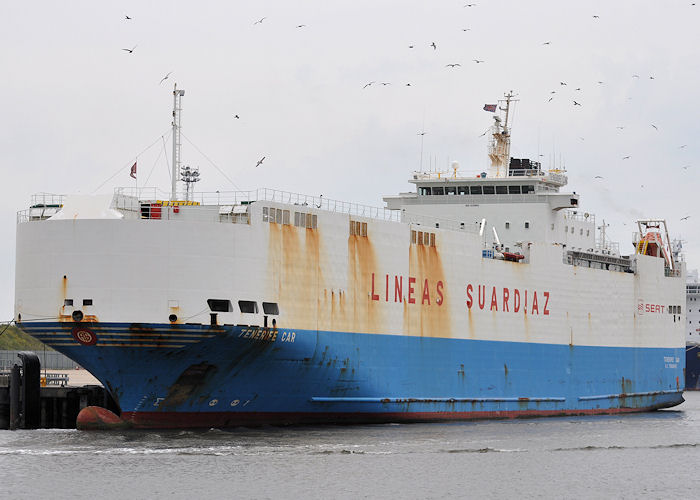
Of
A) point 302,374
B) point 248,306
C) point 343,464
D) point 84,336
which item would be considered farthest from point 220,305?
point 343,464

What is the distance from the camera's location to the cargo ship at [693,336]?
7812cm

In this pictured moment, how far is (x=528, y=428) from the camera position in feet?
120

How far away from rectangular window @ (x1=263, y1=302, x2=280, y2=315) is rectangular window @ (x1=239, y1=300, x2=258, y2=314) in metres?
0.31

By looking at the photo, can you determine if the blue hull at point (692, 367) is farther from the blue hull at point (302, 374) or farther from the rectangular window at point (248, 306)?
the rectangular window at point (248, 306)

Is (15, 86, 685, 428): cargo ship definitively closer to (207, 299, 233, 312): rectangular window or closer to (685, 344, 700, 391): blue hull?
(207, 299, 233, 312): rectangular window

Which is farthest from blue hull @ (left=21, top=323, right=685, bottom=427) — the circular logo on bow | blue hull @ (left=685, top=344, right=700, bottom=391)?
blue hull @ (left=685, top=344, right=700, bottom=391)

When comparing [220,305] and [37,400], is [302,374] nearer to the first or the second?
[220,305]

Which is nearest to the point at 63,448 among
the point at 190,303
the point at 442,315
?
the point at 190,303

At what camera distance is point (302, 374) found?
32312 millimetres

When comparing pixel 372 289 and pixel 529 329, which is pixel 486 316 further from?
pixel 372 289

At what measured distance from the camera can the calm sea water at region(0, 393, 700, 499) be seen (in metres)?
25.2

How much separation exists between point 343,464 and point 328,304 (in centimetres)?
631

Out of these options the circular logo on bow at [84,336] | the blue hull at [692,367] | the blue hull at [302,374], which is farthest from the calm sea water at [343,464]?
the blue hull at [692,367]

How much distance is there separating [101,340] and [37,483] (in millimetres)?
5229
